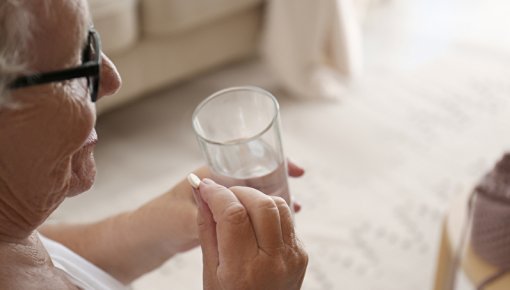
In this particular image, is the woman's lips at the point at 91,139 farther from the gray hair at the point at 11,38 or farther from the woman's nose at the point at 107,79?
the gray hair at the point at 11,38

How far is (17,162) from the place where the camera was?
2.29ft

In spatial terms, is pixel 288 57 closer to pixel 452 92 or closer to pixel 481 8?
pixel 452 92

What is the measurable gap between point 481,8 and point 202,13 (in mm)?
1421

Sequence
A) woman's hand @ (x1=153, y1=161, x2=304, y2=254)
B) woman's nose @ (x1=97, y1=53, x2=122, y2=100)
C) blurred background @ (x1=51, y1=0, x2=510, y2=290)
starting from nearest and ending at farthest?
woman's nose @ (x1=97, y1=53, x2=122, y2=100) < woman's hand @ (x1=153, y1=161, x2=304, y2=254) < blurred background @ (x1=51, y1=0, x2=510, y2=290)

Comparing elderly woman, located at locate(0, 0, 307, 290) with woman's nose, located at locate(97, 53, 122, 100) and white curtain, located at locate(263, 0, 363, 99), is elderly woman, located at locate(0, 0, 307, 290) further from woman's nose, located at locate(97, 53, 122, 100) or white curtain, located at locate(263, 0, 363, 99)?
white curtain, located at locate(263, 0, 363, 99)

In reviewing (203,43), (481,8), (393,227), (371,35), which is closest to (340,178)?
(393,227)

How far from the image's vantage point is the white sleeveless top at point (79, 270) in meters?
0.90

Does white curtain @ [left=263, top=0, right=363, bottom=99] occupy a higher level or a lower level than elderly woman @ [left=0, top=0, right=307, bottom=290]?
lower

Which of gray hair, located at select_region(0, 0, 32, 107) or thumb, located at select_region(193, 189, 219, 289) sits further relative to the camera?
thumb, located at select_region(193, 189, 219, 289)

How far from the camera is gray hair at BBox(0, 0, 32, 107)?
24.4 inches

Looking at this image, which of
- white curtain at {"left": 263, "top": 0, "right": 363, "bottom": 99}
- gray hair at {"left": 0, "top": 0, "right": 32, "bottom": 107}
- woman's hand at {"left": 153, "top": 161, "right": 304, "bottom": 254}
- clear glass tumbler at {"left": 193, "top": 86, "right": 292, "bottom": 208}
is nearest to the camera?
gray hair at {"left": 0, "top": 0, "right": 32, "bottom": 107}

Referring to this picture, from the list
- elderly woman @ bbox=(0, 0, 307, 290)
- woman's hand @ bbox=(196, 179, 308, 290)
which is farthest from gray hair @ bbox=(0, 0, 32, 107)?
woman's hand @ bbox=(196, 179, 308, 290)

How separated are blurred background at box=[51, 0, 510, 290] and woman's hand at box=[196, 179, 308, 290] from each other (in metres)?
0.96

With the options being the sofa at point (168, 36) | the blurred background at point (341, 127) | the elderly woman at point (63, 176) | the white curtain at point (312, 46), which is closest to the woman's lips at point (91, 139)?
the elderly woman at point (63, 176)
